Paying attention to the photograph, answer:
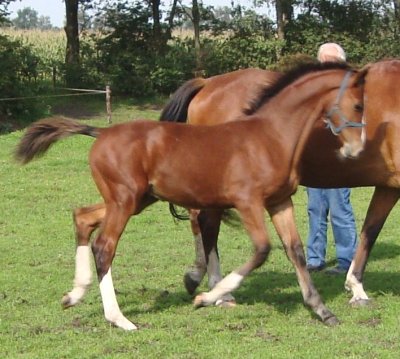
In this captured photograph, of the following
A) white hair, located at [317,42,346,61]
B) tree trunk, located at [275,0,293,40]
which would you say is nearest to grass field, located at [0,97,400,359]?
white hair, located at [317,42,346,61]

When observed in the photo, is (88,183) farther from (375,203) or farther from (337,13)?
(337,13)

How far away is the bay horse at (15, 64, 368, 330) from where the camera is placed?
590cm

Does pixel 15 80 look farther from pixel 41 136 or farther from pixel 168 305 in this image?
pixel 168 305

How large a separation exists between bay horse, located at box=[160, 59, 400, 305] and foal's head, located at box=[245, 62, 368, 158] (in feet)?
0.82

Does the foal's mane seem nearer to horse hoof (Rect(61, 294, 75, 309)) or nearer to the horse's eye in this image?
the horse's eye

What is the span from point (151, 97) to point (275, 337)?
22.2 metres

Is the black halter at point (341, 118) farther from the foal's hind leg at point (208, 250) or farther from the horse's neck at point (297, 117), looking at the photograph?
the foal's hind leg at point (208, 250)

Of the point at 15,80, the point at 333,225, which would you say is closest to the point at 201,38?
the point at 15,80

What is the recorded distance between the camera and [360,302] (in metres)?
6.66

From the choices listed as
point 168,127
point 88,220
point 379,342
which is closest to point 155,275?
point 88,220

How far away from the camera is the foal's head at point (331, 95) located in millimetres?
5809

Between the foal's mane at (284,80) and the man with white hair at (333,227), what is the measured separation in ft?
5.76

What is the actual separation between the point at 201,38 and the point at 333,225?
72.5 feet

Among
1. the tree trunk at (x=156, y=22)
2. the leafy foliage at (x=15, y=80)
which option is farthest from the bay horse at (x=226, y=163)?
the tree trunk at (x=156, y=22)
